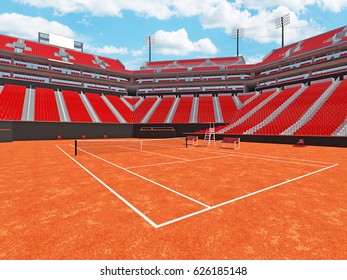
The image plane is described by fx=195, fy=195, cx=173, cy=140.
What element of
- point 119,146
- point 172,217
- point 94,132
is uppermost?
point 94,132

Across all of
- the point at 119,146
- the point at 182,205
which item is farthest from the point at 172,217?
the point at 119,146

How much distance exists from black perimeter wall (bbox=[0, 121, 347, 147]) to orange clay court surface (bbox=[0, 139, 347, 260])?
16.4 meters

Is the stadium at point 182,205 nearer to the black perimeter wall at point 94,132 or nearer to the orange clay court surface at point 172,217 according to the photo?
the orange clay court surface at point 172,217

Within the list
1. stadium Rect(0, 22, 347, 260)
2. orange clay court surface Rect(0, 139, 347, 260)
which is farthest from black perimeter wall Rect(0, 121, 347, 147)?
orange clay court surface Rect(0, 139, 347, 260)

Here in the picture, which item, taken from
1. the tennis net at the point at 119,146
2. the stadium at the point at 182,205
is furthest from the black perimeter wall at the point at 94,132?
the tennis net at the point at 119,146

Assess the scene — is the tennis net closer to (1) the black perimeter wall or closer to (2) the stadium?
(2) the stadium

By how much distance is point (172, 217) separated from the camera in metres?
4.08

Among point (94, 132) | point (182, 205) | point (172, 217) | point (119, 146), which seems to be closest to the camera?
point (172, 217)

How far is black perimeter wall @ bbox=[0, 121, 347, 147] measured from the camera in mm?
21241

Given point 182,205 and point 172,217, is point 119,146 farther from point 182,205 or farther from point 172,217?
point 172,217

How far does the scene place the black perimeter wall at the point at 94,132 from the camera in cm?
2124

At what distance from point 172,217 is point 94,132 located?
106 ft

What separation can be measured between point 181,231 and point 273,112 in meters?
30.6

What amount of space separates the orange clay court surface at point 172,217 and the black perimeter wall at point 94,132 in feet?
53.9
